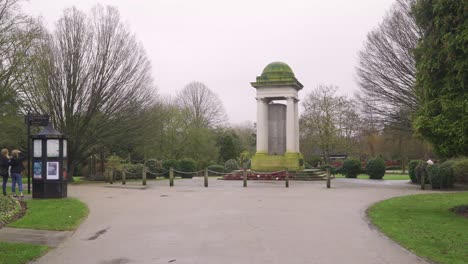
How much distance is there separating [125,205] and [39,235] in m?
5.67

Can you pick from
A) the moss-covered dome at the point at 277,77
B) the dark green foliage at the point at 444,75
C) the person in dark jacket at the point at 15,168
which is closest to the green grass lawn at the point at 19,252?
→ the person in dark jacket at the point at 15,168

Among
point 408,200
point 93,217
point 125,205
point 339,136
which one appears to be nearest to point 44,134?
point 125,205

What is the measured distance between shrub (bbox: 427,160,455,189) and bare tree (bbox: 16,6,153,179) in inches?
706

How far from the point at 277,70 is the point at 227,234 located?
25577 millimetres

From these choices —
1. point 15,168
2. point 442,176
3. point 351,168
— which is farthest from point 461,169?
point 15,168

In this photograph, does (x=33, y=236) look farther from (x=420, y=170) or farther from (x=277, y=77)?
(x=277, y=77)

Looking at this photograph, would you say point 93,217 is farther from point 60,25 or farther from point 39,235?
point 60,25

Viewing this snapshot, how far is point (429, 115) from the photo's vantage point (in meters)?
13.9

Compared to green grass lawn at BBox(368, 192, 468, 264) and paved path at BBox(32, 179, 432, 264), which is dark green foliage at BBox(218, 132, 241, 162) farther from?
green grass lawn at BBox(368, 192, 468, 264)

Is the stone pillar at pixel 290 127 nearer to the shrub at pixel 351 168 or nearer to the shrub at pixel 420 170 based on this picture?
the shrub at pixel 351 168

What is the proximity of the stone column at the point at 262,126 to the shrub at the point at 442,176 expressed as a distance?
13.0 meters

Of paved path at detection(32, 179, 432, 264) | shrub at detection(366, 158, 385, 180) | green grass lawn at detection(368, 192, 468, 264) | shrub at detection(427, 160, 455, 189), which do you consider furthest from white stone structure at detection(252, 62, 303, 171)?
paved path at detection(32, 179, 432, 264)

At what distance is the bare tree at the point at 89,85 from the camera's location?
2927 cm

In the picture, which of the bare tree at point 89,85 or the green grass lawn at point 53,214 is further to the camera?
the bare tree at point 89,85
